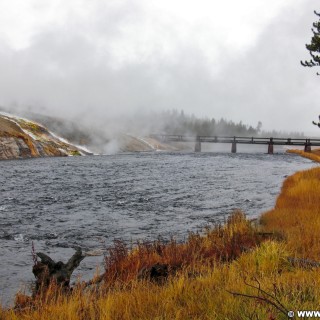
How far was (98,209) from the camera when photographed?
15.9 meters


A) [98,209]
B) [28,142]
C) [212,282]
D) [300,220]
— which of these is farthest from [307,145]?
[212,282]

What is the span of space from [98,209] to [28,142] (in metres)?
37.2

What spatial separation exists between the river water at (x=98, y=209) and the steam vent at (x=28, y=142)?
19.8 meters

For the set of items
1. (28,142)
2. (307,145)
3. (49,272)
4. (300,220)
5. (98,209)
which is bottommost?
(98,209)

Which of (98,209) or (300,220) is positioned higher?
(300,220)

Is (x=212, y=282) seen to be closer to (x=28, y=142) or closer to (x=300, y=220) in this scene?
(x=300, y=220)

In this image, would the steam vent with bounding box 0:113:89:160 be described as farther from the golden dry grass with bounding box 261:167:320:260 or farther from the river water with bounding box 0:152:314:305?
the golden dry grass with bounding box 261:167:320:260

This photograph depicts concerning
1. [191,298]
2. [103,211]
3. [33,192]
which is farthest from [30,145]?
[191,298]

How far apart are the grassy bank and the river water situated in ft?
5.42

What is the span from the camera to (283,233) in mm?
9742

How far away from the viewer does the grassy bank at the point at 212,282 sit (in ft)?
14.8

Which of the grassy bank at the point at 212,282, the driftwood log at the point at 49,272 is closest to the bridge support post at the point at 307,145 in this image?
the grassy bank at the point at 212,282

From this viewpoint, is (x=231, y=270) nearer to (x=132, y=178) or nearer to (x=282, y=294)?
(x=282, y=294)

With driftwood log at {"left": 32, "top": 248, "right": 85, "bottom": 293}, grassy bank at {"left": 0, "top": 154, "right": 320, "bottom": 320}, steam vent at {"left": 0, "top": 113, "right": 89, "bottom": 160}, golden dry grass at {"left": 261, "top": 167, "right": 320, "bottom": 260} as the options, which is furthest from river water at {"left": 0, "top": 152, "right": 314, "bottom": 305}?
steam vent at {"left": 0, "top": 113, "right": 89, "bottom": 160}
